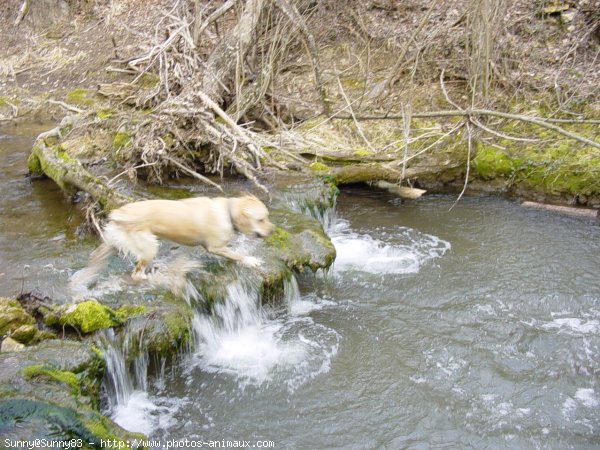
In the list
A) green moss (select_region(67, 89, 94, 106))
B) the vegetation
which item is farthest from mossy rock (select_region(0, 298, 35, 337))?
green moss (select_region(67, 89, 94, 106))

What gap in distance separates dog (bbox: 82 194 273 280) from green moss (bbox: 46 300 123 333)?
0.84 m

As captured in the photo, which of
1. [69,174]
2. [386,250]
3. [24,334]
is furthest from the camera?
[386,250]

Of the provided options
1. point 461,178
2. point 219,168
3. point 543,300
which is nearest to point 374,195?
point 461,178

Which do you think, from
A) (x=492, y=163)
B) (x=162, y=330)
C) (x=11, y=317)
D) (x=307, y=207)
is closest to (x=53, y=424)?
(x=11, y=317)

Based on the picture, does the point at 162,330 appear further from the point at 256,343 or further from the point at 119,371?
the point at 256,343

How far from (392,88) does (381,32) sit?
8.87 ft

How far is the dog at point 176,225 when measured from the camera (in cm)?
631

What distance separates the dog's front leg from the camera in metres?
6.84

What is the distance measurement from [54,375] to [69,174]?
16.3ft

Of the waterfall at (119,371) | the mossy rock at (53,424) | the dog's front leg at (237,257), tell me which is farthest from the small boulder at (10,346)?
the dog's front leg at (237,257)

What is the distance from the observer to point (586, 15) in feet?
43.4

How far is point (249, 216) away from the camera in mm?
A: 6582

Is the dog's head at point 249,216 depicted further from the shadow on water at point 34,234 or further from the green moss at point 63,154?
the green moss at point 63,154

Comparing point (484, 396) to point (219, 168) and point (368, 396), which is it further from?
point (219, 168)
